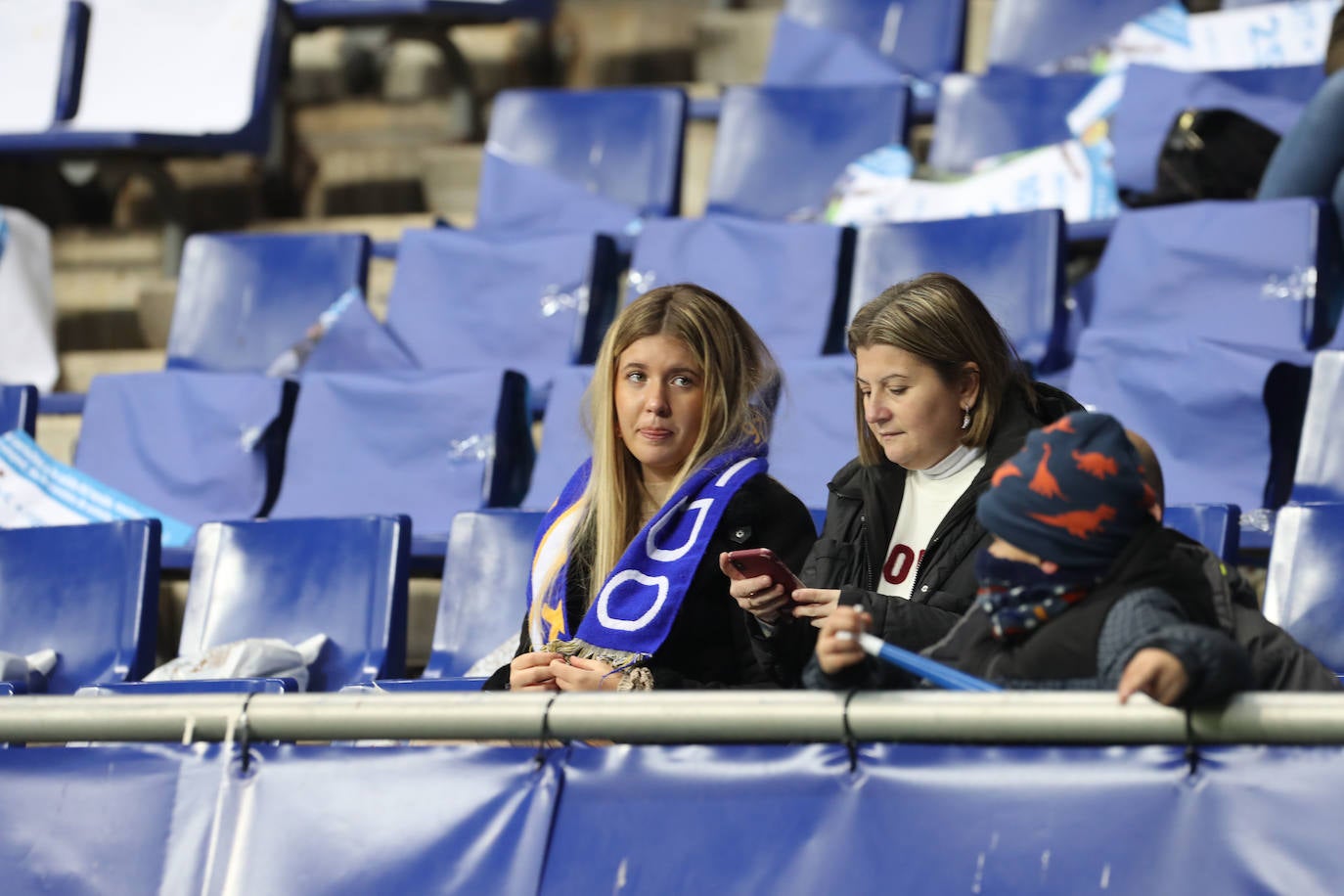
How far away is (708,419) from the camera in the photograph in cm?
193

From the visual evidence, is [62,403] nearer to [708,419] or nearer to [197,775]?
[708,419]

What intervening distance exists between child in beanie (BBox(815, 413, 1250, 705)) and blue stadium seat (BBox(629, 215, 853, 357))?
6.63 ft

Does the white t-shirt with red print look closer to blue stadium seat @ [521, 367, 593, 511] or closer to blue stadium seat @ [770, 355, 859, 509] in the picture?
blue stadium seat @ [770, 355, 859, 509]

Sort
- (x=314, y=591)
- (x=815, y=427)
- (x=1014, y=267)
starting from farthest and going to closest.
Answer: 1. (x=1014, y=267)
2. (x=815, y=427)
3. (x=314, y=591)

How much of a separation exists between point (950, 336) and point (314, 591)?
1314 millimetres

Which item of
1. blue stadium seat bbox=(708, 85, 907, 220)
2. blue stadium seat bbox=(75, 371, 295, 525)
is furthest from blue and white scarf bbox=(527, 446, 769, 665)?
blue stadium seat bbox=(708, 85, 907, 220)

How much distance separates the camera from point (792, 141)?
4.02 meters

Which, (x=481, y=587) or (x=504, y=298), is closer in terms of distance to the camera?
(x=481, y=587)

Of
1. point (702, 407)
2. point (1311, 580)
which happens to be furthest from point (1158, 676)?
point (1311, 580)

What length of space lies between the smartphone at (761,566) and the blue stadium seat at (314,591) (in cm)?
112

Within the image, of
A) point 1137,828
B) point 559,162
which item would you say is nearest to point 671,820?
point 1137,828

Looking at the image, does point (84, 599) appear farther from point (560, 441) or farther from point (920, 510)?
point (920, 510)

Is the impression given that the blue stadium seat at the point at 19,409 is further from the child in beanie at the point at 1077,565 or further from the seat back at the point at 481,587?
the child in beanie at the point at 1077,565

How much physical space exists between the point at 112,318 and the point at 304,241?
35.9 inches
